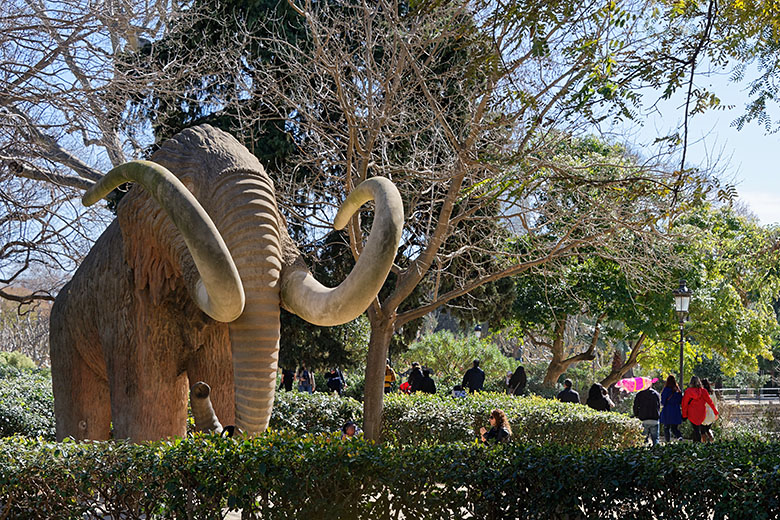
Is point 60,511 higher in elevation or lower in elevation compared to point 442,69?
lower

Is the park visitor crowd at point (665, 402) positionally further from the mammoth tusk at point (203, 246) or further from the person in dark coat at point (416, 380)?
the mammoth tusk at point (203, 246)

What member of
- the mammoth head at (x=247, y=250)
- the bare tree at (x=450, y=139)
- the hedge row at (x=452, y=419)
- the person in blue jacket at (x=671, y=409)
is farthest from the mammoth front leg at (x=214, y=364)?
the person in blue jacket at (x=671, y=409)

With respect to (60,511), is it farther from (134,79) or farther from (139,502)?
(134,79)

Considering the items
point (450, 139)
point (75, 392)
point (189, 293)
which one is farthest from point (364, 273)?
point (450, 139)

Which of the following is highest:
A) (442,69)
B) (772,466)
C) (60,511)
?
(442,69)

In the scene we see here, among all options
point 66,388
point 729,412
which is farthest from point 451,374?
point 66,388

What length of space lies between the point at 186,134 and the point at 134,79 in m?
5.02

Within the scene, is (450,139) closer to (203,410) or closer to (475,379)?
(203,410)

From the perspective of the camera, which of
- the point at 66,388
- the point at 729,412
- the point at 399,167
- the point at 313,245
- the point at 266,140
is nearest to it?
the point at 66,388

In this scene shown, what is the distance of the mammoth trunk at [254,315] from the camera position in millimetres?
4566

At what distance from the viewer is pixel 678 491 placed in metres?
5.33

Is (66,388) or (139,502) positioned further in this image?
(66,388)

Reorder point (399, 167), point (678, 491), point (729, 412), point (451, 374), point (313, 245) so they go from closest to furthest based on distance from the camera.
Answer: point (678, 491) → point (399, 167) → point (313, 245) → point (729, 412) → point (451, 374)

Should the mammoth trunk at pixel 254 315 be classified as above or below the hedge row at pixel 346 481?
above
